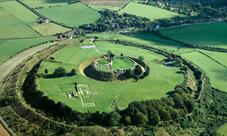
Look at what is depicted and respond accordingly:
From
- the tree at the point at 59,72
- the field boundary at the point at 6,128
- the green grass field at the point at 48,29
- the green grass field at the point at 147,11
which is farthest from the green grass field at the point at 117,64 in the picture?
the green grass field at the point at 147,11

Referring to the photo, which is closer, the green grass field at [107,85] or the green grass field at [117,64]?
the green grass field at [107,85]

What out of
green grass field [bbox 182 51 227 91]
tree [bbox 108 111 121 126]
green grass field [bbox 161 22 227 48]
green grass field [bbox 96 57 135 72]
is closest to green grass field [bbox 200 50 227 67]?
green grass field [bbox 182 51 227 91]

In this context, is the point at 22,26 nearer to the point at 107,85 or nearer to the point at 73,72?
the point at 73,72

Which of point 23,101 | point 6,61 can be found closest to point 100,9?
point 6,61

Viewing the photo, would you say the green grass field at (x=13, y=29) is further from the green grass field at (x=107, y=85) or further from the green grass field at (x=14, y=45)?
the green grass field at (x=107, y=85)

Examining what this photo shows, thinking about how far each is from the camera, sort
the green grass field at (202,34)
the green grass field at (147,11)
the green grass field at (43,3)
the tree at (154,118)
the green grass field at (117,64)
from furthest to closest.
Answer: the green grass field at (43,3), the green grass field at (147,11), the green grass field at (202,34), the green grass field at (117,64), the tree at (154,118)
